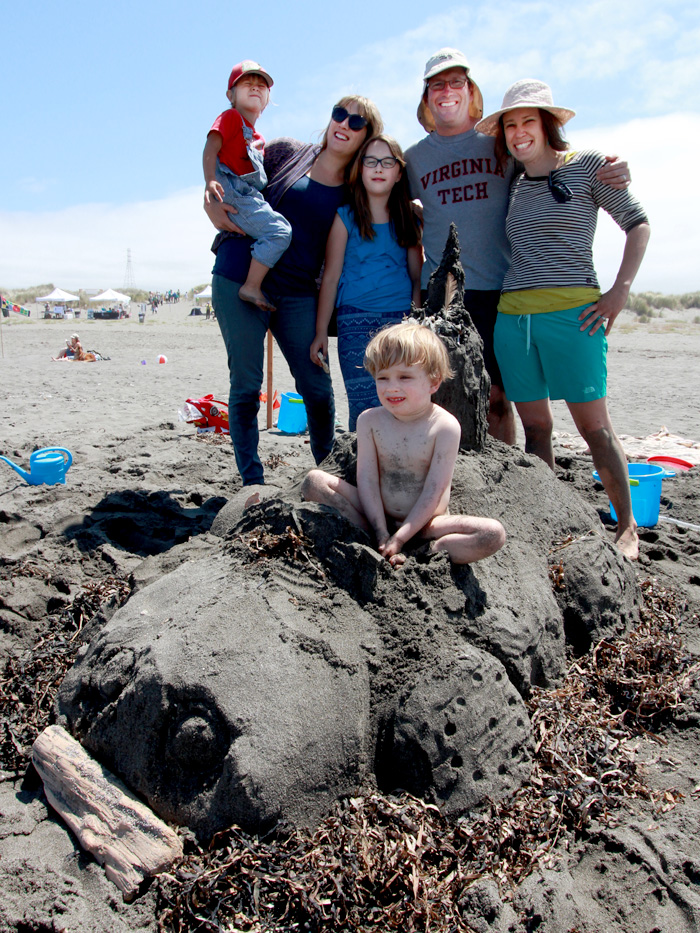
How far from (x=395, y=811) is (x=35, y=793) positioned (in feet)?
4.12

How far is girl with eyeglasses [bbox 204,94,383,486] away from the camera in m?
4.02

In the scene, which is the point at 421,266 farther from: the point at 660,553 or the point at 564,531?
the point at 660,553

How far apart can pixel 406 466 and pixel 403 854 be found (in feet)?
4.63

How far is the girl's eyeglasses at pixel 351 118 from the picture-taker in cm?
384

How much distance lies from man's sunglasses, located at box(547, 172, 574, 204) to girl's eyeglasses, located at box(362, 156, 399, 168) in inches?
33.6

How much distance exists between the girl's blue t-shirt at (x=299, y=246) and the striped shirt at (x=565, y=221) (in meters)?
1.06

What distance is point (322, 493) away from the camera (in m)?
2.84

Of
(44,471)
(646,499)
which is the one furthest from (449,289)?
(44,471)

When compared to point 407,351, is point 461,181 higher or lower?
higher

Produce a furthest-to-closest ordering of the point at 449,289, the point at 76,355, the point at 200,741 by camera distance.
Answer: the point at 76,355
the point at 449,289
the point at 200,741

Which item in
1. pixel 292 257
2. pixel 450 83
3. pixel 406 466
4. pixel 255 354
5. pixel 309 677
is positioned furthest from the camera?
pixel 255 354

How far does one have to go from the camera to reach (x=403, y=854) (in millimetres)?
1955

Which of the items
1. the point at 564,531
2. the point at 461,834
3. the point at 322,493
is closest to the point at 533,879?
the point at 461,834

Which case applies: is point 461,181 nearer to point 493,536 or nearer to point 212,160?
point 212,160
